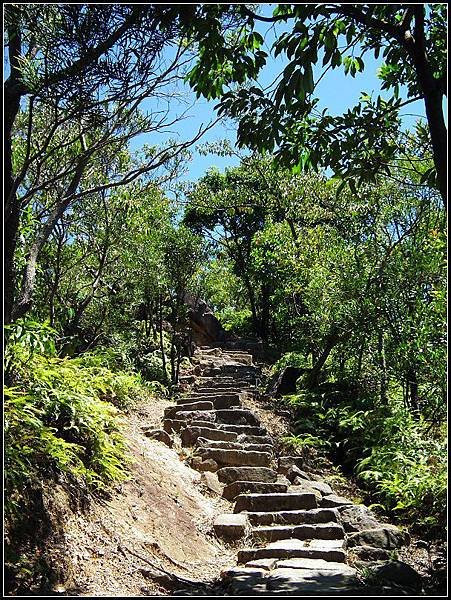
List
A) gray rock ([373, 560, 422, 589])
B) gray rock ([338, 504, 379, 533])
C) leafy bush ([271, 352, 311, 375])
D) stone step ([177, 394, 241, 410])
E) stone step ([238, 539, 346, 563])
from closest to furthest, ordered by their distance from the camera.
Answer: gray rock ([373, 560, 422, 589])
stone step ([238, 539, 346, 563])
gray rock ([338, 504, 379, 533])
stone step ([177, 394, 241, 410])
leafy bush ([271, 352, 311, 375])

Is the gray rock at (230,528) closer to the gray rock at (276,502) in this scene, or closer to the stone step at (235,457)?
the gray rock at (276,502)

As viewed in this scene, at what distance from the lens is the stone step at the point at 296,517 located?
6.54 meters

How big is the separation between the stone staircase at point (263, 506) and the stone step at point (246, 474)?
0.01m

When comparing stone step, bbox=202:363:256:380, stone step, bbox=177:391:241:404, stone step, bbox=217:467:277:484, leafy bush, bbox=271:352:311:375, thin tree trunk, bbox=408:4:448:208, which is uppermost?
thin tree trunk, bbox=408:4:448:208

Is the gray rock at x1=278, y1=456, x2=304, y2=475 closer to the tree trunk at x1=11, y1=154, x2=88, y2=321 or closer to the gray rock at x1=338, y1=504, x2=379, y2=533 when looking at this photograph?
the gray rock at x1=338, y1=504, x2=379, y2=533

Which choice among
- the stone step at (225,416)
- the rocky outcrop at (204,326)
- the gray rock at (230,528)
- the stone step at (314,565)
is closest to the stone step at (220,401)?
the stone step at (225,416)

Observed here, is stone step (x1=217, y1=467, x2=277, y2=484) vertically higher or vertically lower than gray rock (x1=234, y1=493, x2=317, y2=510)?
higher

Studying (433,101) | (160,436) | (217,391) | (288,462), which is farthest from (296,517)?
(217,391)

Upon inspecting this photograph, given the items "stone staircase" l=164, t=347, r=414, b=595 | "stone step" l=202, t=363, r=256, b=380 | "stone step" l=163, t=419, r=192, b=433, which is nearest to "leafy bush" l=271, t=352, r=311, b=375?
"stone step" l=202, t=363, r=256, b=380

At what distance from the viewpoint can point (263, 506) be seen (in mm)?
6953

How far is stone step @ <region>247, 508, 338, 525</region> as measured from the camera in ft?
21.5

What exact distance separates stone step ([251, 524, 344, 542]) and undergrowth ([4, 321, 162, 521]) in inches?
66.2

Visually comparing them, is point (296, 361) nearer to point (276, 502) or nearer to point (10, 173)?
point (276, 502)

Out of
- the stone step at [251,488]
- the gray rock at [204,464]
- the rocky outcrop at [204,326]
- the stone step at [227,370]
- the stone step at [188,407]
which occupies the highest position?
the rocky outcrop at [204,326]
